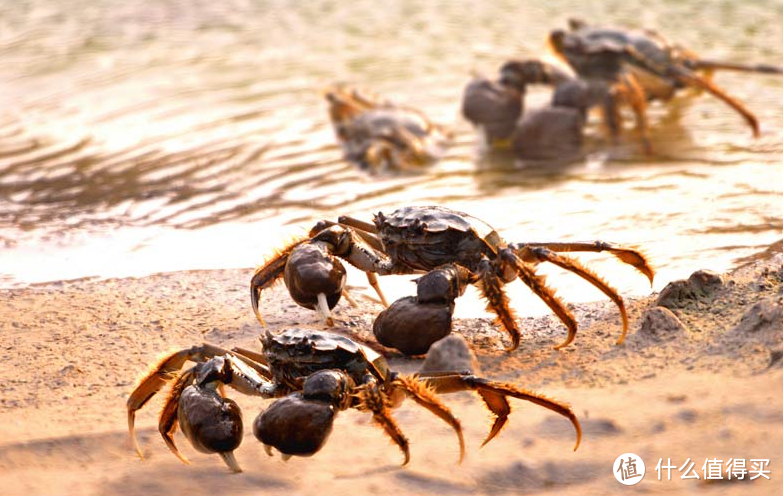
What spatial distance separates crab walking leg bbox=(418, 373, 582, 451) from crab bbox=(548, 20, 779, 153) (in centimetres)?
545

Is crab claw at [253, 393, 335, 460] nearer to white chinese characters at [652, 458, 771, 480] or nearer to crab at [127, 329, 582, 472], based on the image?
crab at [127, 329, 582, 472]

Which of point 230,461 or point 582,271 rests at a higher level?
point 582,271

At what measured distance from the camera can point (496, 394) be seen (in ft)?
13.1

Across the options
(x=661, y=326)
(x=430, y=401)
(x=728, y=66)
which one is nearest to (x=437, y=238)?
(x=661, y=326)

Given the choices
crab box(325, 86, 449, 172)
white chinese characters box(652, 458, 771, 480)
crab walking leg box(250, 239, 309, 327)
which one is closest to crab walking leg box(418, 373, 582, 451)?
white chinese characters box(652, 458, 771, 480)

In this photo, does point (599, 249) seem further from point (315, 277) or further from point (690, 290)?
point (315, 277)

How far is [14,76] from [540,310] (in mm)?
7907

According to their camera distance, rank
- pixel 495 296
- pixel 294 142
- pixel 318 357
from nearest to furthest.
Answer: pixel 318 357 < pixel 495 296 < pixel 294 142

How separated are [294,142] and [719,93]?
341cm

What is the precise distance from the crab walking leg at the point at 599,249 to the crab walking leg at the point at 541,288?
18cm

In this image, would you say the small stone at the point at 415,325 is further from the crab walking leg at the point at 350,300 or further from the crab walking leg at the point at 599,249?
the crab walking leg at the point at 350,300

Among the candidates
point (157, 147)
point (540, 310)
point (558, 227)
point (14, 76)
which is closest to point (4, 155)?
point (157, 147)
